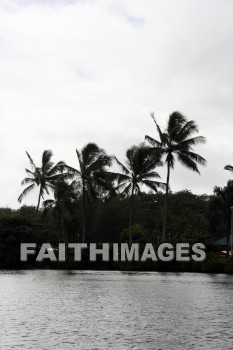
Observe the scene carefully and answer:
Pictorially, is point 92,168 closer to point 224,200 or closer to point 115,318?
point 224,200

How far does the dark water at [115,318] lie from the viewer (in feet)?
53.6

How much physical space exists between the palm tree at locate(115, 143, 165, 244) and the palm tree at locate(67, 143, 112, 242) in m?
2.03

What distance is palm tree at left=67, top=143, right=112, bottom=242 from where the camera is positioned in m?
63.6

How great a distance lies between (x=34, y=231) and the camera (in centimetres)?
6506

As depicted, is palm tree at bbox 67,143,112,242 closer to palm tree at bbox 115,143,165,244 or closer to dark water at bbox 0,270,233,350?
palm tree at bbox 115,143,165,244

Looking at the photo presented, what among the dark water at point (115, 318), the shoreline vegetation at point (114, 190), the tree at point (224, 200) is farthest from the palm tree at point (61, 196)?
the dark water at point (115, 318)

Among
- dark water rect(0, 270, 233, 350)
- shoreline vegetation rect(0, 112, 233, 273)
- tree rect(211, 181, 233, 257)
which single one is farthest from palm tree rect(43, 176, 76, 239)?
dark water rect(0, 270, 233, 350)

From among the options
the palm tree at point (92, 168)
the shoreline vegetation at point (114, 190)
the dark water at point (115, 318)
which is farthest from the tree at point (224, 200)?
the dark water at point (115, 318)

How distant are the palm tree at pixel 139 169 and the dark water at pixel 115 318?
27860 millimetres

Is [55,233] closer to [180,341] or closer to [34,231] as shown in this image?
[34,231]

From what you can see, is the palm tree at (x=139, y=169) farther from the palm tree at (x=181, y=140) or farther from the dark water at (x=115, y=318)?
the dark water at (x=115, y=318)

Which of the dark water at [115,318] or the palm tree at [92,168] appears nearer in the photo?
the dark water at [115,318]

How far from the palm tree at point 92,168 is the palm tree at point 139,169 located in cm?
203

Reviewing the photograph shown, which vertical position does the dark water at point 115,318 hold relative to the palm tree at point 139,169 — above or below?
below
